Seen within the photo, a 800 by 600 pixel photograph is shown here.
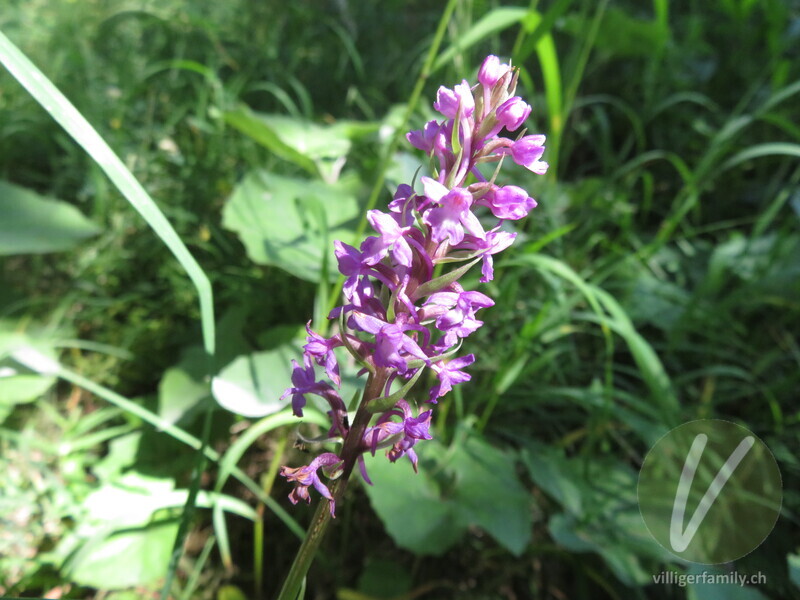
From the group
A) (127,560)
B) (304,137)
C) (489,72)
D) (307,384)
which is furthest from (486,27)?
(127,560)

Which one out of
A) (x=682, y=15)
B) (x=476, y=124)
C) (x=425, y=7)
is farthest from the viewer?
(x=425, y=7)

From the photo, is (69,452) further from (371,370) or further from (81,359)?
(371,370)

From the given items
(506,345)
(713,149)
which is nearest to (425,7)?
(713,149)

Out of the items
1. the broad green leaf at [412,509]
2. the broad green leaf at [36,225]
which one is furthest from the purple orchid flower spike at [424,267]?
the broad green leaf at [36,225]

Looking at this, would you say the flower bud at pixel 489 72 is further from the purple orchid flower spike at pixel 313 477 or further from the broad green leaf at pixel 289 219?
the broad green leaf at pixel 289 219

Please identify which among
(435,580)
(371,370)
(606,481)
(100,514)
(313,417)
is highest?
(371,370)

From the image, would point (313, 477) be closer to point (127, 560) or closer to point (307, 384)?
point (307, 384)
